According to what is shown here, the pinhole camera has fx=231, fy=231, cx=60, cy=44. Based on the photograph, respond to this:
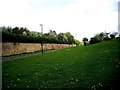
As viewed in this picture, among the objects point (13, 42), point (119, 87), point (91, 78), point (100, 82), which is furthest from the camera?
point (13, 42)

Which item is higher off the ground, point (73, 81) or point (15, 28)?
point (15, 28)

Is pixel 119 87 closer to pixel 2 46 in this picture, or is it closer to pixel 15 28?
pixel 2 46

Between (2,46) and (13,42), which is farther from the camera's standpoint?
(13,42)

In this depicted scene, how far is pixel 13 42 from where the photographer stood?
3488cm

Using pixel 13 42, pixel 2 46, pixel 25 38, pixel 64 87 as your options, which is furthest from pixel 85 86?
pixel 25 38

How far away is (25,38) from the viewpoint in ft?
135

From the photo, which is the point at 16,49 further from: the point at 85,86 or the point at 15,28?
the point at 15,28

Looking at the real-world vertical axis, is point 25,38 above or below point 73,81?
above

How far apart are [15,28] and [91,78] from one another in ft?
205

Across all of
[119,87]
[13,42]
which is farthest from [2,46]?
[119,87]

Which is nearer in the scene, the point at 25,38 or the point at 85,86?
the point at 85,86

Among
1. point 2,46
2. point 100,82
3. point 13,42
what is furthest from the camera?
point 13,42

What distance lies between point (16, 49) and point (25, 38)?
18.6 feet

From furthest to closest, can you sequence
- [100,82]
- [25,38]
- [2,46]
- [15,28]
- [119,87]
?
[15,28], [25,38], [2,46], [100,82], [119,87]
